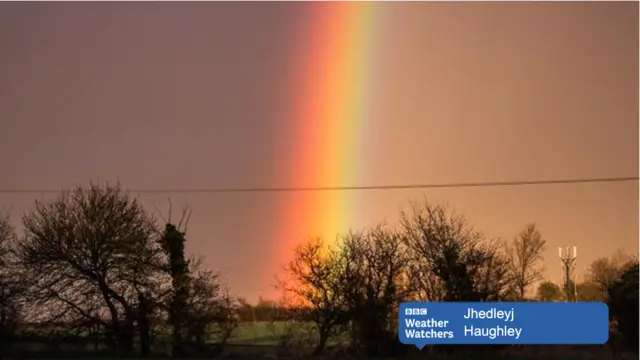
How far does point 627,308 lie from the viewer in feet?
84.7

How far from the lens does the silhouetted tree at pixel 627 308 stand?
25594 millimetres

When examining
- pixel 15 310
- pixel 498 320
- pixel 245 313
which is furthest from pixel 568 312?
pixel 15 310

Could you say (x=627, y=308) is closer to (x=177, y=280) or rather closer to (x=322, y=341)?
(x=322, y=341)

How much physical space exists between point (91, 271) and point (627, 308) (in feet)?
57.1

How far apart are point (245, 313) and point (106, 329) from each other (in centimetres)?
478

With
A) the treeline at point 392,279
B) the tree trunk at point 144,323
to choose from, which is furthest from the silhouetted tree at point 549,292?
the tree trunk at point 144,323

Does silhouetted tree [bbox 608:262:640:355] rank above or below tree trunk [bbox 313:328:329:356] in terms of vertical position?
above

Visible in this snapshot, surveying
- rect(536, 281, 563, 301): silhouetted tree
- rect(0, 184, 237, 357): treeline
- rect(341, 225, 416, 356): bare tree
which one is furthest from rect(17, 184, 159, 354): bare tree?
rect(536, 281, 563, 301): silhouetted tree

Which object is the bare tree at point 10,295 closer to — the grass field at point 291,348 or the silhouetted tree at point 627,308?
the grass field at point 291,348

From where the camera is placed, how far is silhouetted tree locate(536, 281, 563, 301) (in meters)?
30.5

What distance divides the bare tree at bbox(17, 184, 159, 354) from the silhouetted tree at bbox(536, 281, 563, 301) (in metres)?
13.7

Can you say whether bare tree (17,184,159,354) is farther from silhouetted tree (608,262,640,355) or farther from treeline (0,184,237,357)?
silhouetted tree (608,262,640,355)

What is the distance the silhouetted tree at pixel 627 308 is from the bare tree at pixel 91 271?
1512 centimetres

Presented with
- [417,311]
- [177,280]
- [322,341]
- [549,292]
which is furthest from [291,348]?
[549,292]
